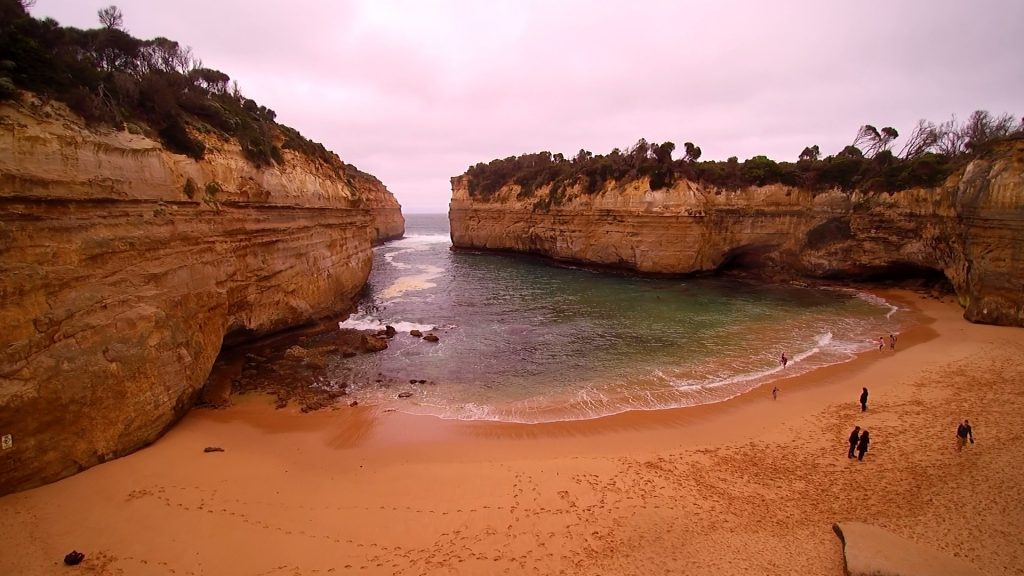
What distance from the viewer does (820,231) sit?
3394cm

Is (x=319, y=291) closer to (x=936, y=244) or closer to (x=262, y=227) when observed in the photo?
(x=262, y=227)

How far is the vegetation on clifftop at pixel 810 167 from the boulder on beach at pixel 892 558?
2534cm

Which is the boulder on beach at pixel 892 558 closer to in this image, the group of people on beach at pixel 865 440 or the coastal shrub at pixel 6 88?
the group of people on beach at pixel 865 440

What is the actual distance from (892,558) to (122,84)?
69.5ft

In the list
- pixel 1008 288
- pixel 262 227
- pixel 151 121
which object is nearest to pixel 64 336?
pixel 151 121

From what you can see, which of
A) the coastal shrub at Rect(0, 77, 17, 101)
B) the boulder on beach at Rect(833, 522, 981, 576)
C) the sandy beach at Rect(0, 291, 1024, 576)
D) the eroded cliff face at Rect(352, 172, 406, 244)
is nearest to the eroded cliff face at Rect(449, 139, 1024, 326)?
the sandy beach at Rect(0, 291, 1024, 576)

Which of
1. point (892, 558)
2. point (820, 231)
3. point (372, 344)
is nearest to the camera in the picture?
→ point (892, 558)

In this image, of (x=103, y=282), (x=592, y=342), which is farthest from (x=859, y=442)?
(x=103, y=282)

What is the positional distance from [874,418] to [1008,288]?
15.2 meters

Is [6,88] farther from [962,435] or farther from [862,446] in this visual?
[962,435]

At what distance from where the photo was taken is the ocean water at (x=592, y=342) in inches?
600

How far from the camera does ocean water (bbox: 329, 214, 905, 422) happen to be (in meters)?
15.2

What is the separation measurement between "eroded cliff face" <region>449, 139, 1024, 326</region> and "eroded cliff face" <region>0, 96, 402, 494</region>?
30.8 m

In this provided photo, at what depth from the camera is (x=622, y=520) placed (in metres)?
8.95
